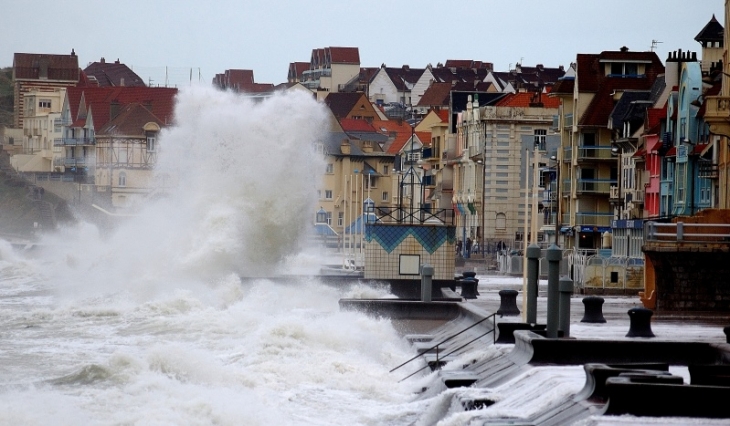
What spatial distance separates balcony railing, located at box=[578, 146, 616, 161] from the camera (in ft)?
210

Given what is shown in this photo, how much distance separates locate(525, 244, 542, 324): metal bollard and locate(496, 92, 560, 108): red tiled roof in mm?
60116

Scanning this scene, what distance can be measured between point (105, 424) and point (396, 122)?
114553mm

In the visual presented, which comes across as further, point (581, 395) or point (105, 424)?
point (105, 424)

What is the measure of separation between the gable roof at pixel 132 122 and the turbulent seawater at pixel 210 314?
35.5 meters

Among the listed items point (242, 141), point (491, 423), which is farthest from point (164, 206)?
point (491, 423)

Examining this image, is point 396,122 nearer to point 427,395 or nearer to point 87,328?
point 87,328

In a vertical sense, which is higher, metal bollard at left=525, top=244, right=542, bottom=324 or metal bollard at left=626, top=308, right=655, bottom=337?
metal bollard at left=525, top=244, right=542, bottom=324

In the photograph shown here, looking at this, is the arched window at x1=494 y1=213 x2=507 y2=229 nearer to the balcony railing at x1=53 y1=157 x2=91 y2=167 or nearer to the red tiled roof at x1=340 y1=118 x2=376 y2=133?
the red tiled roof at x1=340 y1=118 x2=376 y2=133

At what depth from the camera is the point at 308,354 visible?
26531 mm

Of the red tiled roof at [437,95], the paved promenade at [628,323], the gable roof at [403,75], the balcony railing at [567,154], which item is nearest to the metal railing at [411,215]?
the paved promenade at [628,323]

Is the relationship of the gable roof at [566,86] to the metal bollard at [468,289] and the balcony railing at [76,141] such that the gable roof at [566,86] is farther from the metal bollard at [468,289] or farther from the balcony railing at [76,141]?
the balcony railing at [76,141]

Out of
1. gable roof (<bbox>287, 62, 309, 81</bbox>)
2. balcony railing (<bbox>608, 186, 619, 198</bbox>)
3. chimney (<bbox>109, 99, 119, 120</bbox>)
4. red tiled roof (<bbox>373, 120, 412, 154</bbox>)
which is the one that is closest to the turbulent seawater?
balcony railing (<bbox>608, 186, 619, 198</bbox>)

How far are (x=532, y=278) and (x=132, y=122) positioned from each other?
93955mm

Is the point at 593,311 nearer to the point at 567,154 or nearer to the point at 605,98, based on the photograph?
the point at 605,98
